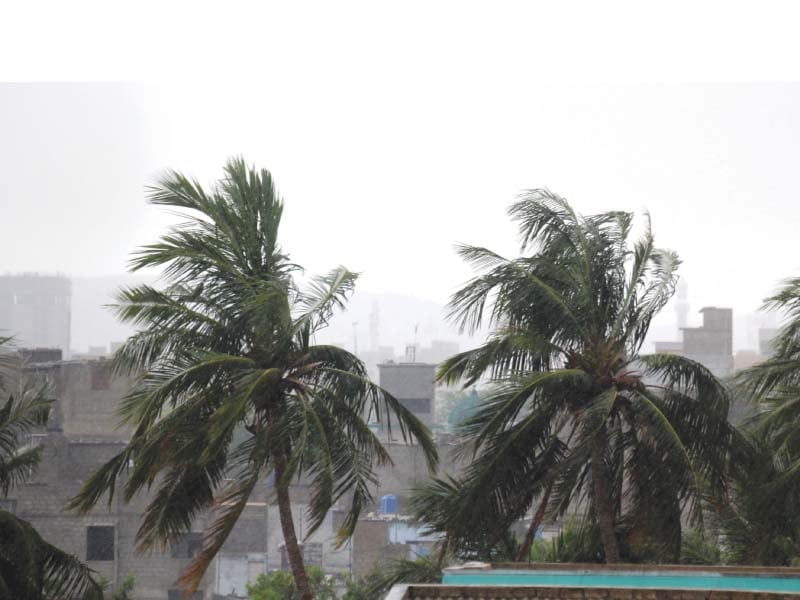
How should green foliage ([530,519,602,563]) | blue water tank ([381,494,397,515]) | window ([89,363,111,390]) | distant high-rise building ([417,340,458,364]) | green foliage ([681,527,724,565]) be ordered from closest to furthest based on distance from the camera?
green foliage ([530,519,602,563]) < green foliage ([681,527,724,565]) < window ([89,363,111,390]) < blue water tank ([381,494,397,515]) < distant high-rise building ([417,340,458,364])

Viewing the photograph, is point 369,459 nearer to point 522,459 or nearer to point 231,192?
point 522,459

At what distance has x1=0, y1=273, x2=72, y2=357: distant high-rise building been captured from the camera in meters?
137

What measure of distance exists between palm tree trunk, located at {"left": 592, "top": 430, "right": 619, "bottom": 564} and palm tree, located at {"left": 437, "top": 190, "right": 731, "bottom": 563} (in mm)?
15

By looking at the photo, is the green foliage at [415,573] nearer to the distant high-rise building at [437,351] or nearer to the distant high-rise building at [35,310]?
the distant high-rise building at [35,310]

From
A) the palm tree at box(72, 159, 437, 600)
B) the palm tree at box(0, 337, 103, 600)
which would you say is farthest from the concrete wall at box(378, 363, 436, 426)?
the palm tree at box(72, 159, 437, 600)

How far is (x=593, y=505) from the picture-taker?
14.7 metres

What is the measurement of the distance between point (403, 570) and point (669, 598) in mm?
8492

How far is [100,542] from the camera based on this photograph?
3753cm

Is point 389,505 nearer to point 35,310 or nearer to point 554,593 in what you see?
point 554,593

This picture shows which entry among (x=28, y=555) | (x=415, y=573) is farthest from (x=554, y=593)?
(x=28, y=555)

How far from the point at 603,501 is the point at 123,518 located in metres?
26.0

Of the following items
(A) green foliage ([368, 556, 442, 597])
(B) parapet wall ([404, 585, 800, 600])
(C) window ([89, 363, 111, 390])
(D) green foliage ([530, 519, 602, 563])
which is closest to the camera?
(B) parapet wall ([404, 585, 800, 600])

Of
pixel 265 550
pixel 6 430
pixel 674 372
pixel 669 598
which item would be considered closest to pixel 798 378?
pixel 674 372

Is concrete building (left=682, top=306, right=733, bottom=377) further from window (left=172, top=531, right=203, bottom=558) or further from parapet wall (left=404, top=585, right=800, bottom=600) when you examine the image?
parapet wall (left=404, top=585, right=800, bottom=600)
